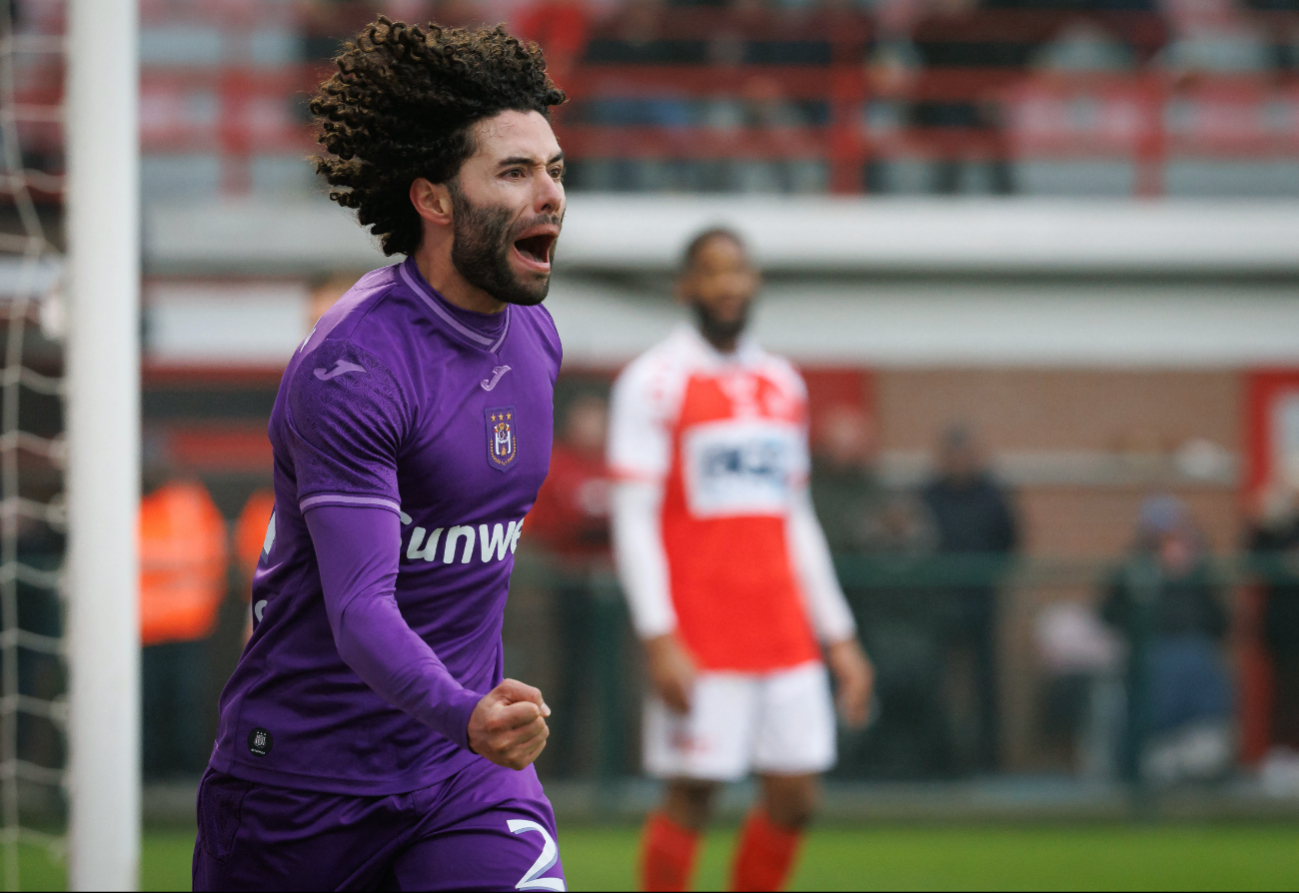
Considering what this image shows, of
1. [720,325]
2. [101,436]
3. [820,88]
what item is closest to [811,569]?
[720,325]

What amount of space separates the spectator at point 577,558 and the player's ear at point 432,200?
206 inches

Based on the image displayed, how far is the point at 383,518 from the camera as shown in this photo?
7.52ft

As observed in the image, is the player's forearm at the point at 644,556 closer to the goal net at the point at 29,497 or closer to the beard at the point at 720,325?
the beard at the point at 720,325

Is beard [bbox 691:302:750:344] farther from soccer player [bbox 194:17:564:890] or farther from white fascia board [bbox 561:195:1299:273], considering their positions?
white fascia board [bbox 561:195:1299:273]

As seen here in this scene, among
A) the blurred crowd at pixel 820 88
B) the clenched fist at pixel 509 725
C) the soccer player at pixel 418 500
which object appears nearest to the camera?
the clenched fist at pixel 509 725

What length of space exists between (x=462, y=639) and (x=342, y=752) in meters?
0.26

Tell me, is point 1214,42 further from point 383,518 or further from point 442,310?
point 383,518

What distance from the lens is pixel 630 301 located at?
11641 millimetres

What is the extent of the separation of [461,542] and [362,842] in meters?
0.49

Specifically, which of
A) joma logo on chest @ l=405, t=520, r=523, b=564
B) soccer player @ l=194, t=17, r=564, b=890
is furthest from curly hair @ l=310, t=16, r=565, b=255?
joma logo on chest @ l=405, t=520, r=523, b=564

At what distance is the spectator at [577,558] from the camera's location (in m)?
7.96

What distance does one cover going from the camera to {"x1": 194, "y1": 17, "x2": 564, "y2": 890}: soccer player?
2.46 metres

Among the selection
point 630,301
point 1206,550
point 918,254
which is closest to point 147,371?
point 630,301

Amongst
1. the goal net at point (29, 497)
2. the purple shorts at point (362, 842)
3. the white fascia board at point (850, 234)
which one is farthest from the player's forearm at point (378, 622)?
the white fascia board at point (850, 234)
